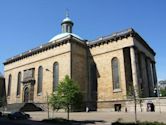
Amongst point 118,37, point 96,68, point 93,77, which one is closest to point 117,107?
point 93,77

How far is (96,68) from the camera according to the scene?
4728cm

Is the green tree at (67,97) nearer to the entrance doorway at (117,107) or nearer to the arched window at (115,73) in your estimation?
the entrance doorway at (117,107)

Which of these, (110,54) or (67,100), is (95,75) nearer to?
(110,54)

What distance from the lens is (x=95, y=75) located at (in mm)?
47688

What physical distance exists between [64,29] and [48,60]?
14.9 meters

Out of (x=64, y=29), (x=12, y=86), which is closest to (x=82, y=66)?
(x=64, y=29)

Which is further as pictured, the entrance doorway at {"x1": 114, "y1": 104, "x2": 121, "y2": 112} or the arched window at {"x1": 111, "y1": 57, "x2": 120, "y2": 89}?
the arched window at {"x1": 111, "y1": 57, "x2": 120, "y2": 89}

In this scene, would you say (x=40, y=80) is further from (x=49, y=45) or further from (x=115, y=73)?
(x=115, y=73)

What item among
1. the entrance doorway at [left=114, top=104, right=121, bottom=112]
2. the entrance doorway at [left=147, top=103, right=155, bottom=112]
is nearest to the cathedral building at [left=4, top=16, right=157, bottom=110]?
the entrance doorway at [left=114, top=104, right=121, bottom=112]

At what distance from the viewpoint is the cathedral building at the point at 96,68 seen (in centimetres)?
4278

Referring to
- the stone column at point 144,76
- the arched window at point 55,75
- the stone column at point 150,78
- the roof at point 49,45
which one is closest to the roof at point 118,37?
the roof at point 49,45

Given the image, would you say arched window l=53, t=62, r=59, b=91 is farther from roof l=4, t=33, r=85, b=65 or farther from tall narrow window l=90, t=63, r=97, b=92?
tall narrow window l=90, t=63, r=97, b=92

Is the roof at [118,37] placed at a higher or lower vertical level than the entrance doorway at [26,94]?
higher

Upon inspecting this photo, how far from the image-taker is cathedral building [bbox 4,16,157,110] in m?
42.8
